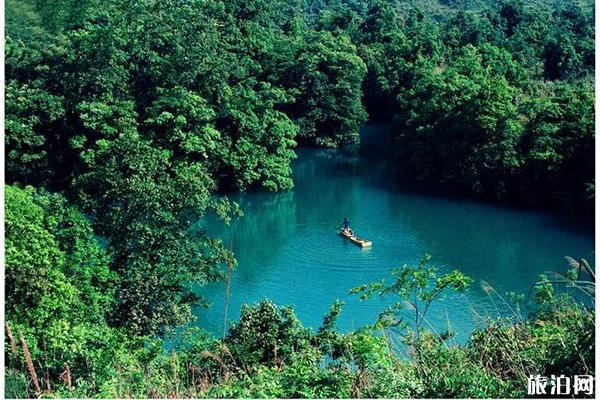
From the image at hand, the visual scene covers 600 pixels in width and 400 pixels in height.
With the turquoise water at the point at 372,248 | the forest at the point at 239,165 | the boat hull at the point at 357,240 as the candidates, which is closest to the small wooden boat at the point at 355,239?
the boat hull at the point at 357,240

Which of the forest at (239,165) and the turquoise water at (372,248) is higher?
the forest at (239,165)

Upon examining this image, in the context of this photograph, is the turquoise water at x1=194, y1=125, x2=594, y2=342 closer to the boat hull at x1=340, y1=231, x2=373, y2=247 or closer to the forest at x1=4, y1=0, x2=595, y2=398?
the boat hull at x1=340, y1=231, x2=373, y2=247

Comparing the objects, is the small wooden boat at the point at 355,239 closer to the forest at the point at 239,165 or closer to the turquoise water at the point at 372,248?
the turquoise water at the point at 372,248

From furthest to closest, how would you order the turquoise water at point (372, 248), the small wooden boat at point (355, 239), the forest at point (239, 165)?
1. the small wooden boat at point (355, 239)
2. the turquoise water at point (372, 248)
3. the forest at point (239, 165)

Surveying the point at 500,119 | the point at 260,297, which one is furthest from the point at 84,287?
the point at 500,119

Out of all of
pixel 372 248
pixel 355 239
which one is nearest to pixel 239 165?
pixel 355 239

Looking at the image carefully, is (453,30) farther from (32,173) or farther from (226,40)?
(32,173)
